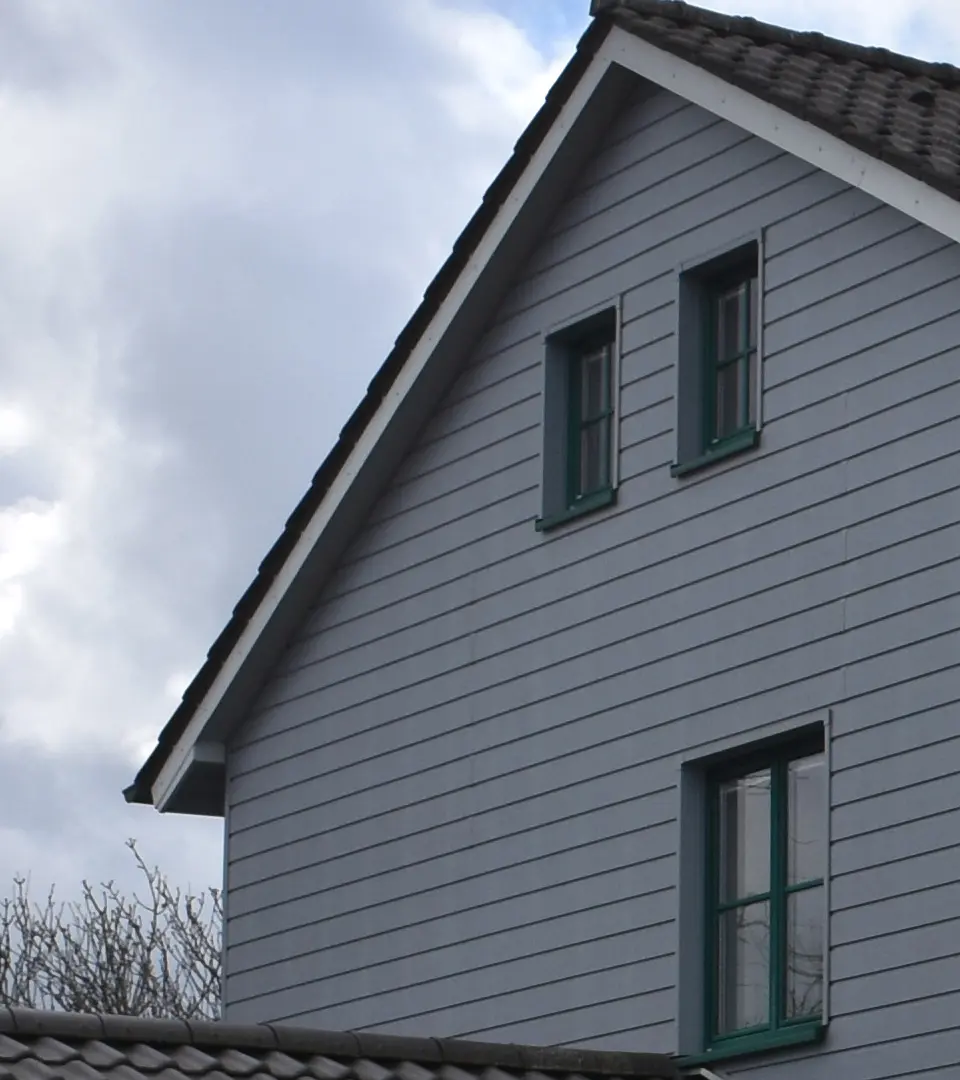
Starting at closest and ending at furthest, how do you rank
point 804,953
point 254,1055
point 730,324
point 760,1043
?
point 254,1055, point 760,1043, point 804,953, point 730,324

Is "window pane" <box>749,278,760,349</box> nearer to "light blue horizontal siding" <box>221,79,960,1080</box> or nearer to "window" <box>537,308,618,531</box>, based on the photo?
"light blue horizontal siding" <box>221,79,960,1080</box>

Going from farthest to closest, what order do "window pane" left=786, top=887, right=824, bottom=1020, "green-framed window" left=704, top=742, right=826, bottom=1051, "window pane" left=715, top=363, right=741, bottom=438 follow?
"window pane" left=715, top=363, right=741, bottom=438 → "green-framed window" left=704, top=742, right=826, bottom=1051 → "window pane" left=786, top=887, right=824, bottom=1020

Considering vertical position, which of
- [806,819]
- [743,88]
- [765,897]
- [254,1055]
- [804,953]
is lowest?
[254,1055]

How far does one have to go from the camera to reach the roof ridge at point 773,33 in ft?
55.8

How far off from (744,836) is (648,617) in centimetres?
152

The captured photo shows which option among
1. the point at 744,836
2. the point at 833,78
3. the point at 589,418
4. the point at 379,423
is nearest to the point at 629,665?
the point at 744,836

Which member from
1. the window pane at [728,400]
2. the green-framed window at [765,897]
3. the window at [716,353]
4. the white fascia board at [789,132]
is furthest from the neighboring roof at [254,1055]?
the white fascia board at [789,132]

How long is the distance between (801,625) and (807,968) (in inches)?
73.3

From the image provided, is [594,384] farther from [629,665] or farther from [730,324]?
[629,665]

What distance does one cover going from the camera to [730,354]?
15.8 m

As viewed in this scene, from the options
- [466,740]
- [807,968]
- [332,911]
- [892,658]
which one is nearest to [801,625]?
[892,658]

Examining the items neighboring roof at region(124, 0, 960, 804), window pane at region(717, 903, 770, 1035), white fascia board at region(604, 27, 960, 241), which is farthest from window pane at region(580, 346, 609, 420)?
window pane at region(717, 903, 770, 1035)

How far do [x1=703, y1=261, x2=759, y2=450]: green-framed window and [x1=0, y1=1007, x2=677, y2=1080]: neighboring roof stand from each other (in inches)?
148

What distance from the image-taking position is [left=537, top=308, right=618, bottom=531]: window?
1664 centimetres
